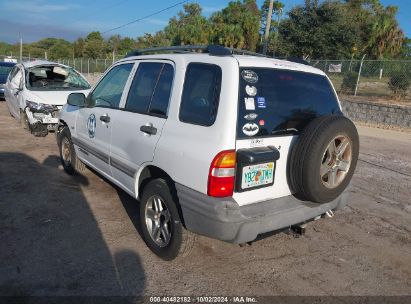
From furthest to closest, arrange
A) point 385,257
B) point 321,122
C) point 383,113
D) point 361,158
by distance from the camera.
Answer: point 383,113, point 361,158, point 385,257, point 321,122

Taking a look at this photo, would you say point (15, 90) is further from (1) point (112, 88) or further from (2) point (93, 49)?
(2) point (93, 49)

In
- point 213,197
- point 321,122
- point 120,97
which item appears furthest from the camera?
point 120,97

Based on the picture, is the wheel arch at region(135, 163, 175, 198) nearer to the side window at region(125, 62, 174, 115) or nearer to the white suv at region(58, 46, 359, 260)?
the white suv at region(58, 46, 359, 260)

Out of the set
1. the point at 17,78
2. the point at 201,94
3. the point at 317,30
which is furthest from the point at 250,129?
the point at 317,30

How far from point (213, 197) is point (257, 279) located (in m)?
0.95

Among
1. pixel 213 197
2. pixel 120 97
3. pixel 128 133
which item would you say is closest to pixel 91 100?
pixel 120 97

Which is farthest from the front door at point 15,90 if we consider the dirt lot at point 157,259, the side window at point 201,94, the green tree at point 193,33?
the green tree at point 193,33

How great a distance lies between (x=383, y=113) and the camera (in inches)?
523

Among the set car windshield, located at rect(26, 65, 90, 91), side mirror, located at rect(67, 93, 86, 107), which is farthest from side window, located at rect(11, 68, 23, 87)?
side mirror, located at rect(67, 93, 86, 107)

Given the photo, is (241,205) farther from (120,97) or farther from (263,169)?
(120,97)

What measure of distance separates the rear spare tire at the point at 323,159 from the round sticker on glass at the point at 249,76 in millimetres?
598

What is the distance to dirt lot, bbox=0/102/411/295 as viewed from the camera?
3064 mm

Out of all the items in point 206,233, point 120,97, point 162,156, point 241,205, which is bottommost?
point 206,233

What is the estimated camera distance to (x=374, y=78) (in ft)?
49.7
